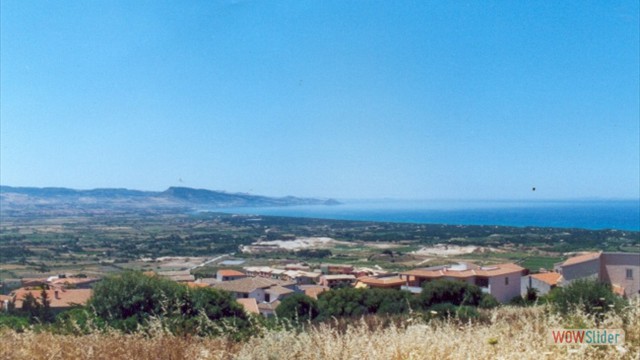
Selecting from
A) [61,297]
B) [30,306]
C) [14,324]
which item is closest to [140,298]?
[14,324]

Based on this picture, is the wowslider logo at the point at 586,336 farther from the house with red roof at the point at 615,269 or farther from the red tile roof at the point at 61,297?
the red tile roof at the point at 61,297

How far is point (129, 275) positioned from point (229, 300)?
2.98 meters

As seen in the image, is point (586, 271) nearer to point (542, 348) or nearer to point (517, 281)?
point (517, 281)

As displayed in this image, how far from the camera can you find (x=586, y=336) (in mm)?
2902

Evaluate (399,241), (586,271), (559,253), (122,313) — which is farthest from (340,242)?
(122,313)

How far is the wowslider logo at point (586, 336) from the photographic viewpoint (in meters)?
2.82

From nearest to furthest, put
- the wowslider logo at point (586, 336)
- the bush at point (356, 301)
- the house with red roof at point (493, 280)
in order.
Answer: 1. the wowslider logo at point (586, 336)
2. the bush at point (356, 301)
3. the house with red roof at point (493, 280)

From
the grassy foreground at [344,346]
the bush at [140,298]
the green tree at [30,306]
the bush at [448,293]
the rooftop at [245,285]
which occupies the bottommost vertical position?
the rooftop at [245,285]

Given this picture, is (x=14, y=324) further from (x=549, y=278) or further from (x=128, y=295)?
(x=549, y=278)

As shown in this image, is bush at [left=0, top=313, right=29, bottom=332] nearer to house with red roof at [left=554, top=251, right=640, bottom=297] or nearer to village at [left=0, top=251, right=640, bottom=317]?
village at [left=0, top=251, right=640, bottom=317]

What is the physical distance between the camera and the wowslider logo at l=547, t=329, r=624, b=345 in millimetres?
2820

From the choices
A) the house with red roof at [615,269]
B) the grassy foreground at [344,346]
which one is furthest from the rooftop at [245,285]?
the grassy foreground at [344,346]

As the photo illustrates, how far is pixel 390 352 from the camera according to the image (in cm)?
247

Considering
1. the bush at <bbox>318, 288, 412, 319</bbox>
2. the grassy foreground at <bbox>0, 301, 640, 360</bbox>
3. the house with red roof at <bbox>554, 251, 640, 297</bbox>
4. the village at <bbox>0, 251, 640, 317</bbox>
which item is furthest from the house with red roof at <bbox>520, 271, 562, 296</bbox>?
the grassy foreground at <bbox>0, 301, 640, 360</bbox>
